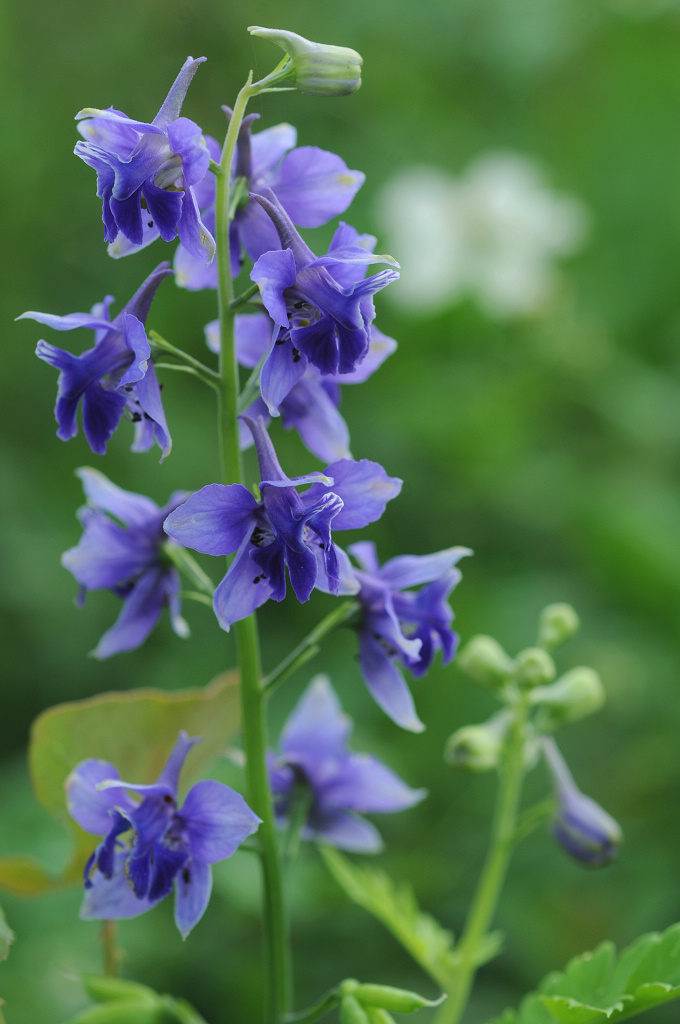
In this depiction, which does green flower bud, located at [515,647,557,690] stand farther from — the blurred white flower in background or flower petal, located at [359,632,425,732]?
the blurred white flower in background

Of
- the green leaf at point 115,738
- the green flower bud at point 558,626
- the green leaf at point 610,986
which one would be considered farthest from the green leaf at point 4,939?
the green flower bud at point 558,626

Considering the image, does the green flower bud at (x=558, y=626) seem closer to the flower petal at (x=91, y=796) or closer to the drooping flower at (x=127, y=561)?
the drooping flower at (x=127, y=561)

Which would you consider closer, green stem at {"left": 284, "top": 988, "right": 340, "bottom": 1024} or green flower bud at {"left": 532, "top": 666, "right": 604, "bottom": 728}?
green stem at {"left": 284, "top": 988, "right": 340, "bottom": 1024}

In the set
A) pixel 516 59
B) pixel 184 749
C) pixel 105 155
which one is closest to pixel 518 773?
pixel 184 749

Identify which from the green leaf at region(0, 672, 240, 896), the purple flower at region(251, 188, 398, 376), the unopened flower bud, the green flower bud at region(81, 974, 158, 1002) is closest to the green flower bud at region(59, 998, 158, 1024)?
the green flower bud at region(81, 974, 158, 1002)

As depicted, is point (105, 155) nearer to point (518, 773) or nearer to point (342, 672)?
point (518, 773)

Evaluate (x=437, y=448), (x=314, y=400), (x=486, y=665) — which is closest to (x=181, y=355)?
(x=314, y=400)
